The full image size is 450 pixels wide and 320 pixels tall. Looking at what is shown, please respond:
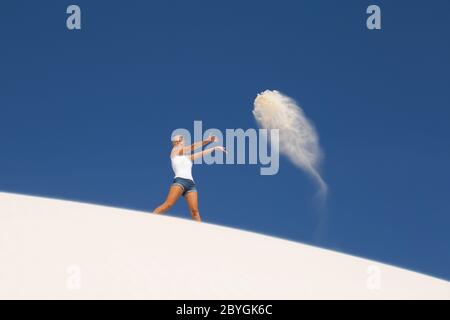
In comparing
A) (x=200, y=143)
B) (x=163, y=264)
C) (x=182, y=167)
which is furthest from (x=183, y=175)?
(x=163, y=264)

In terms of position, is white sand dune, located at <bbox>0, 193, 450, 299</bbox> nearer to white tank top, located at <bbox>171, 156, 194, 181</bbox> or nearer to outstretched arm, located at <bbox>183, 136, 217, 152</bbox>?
white tank top, located at <bbox>171, 156, 194, 181</bbox>

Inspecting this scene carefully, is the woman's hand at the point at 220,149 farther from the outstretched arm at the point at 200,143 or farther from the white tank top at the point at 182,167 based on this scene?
the white tank top at the point at 182,167

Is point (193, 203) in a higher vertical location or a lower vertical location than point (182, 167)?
lower

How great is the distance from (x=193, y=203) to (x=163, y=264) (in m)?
3.08

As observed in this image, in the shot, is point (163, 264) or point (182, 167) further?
point (182, 167)

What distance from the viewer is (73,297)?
9.73 metres

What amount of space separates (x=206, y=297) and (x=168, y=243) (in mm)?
2733

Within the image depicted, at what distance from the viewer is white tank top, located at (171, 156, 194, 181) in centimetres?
1467

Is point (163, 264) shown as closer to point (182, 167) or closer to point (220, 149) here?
point (182, 167)

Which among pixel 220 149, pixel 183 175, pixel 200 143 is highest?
pixel 200 143

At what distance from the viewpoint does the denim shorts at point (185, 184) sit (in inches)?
577

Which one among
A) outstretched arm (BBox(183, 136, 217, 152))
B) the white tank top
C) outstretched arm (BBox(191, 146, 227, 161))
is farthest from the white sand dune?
outstretched arm (BBox(183, 136, 217, 152))

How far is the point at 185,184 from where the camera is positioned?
14672 mm
